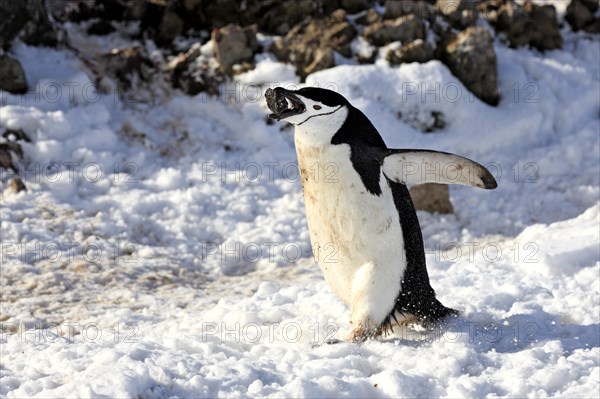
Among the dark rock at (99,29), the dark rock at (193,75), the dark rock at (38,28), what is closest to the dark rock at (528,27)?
the dark rock at (193,75)

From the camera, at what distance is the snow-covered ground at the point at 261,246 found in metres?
3.60

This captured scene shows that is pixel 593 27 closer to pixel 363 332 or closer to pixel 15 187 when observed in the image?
pixel 15 187

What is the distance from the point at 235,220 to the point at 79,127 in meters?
1.77

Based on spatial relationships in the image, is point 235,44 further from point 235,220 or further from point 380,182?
point 380,182

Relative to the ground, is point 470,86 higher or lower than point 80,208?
higher

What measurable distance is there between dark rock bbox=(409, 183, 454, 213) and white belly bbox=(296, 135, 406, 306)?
107 inches

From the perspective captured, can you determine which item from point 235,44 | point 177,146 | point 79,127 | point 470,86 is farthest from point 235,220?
point 470,86

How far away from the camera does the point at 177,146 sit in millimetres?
7504

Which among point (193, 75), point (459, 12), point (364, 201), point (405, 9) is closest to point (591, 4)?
point (459, 12)

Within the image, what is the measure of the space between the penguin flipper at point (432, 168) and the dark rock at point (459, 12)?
5.24m

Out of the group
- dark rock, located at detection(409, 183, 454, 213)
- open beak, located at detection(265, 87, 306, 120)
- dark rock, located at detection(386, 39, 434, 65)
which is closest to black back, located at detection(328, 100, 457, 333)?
open beak, located at detection(265, 87, 306, 120)

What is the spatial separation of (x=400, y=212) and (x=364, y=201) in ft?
0.64

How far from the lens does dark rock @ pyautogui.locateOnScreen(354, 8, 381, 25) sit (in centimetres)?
850

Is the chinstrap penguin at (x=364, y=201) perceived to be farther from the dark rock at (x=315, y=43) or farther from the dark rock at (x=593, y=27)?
the dark rock at (x=593, y=27)
